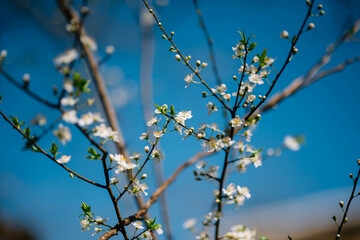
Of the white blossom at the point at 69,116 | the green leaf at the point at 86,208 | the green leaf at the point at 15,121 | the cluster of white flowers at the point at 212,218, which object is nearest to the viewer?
the white blossom at the point at 69,116

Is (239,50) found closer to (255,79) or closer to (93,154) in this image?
(255,79)

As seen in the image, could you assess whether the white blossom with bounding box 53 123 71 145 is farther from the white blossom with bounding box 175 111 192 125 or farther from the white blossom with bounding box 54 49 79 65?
the white blossom with bounding box 175 111 192 125

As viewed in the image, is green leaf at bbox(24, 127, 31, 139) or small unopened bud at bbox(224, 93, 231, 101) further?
small unopened bud at bbox(224, 93, 231, 101)

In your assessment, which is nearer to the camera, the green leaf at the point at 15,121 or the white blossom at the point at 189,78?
the green leaf at the point at 15,121

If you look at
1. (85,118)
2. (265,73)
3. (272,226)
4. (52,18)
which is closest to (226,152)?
(265,73)

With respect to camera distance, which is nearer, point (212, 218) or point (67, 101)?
point (67, 101)

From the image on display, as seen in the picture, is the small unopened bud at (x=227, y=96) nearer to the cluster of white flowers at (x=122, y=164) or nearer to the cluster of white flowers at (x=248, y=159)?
the cluster of white flowers at (x=248, y=159)

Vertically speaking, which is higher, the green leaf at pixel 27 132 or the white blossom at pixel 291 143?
the green leaf at pixel 27 132

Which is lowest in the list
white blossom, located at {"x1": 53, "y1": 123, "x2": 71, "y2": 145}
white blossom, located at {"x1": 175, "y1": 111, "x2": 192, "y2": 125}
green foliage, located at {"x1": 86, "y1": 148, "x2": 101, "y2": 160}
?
green foliage, located at {"x1": 86, "y1": 148, "x2": 101, "y2": 160}

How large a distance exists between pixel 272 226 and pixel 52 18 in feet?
17.7

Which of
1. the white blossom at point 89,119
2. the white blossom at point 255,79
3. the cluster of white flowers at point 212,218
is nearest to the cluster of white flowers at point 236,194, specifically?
the cluster of white flowers at point 212,218

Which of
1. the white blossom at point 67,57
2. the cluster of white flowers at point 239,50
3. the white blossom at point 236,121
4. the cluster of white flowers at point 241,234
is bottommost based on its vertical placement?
the cluster of white flowers at point 241,234

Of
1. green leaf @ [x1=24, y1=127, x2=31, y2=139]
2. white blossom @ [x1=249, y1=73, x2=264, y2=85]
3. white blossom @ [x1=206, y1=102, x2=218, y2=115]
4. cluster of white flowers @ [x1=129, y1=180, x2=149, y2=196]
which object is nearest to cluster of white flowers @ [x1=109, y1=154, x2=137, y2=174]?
cluster of white flowers @ [x1=129, y1=180, x2=149, y2=196]

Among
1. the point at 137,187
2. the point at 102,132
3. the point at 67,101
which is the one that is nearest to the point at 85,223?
the point at 137,187
